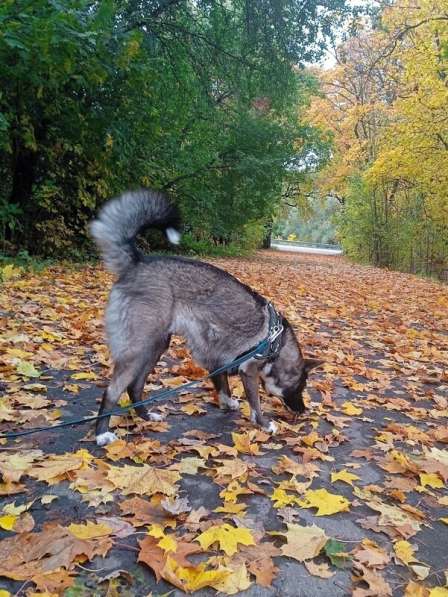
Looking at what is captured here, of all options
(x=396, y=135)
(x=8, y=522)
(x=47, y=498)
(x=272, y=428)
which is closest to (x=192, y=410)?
(x=272, y=428)

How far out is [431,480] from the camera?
322cm

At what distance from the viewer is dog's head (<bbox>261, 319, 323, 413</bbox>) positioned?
13.1 feet

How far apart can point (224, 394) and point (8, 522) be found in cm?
214

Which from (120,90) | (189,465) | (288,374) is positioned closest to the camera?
(189,465)

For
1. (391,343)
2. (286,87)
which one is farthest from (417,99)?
(391,343)

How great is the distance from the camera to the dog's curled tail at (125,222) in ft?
11.7

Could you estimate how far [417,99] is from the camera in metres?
16.0

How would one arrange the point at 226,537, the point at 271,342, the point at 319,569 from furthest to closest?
the point at 271,342, the point at 226,537, the point at 319,569

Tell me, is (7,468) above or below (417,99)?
below

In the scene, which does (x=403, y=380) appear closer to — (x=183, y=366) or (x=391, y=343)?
(x=391, y=343)

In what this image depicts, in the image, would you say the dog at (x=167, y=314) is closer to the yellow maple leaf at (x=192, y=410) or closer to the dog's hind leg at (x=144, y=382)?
the dog's hind leg at (x=144, y=382)

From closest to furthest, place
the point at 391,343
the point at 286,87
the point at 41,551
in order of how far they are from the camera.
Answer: the point at 41,551 → the point at 391,343 → the point at 286,87

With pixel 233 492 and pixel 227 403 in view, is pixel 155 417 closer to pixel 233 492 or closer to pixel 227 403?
pixel 227 403

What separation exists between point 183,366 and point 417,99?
1455cm
